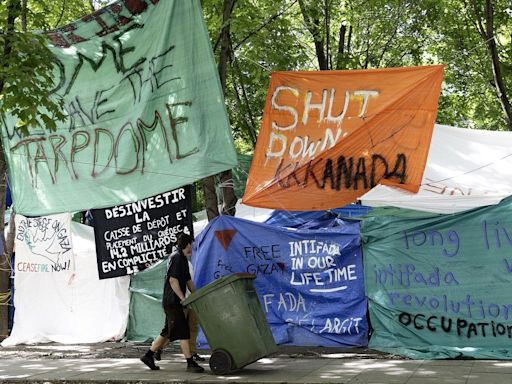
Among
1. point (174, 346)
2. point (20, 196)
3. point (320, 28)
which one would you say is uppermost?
point (320, 28)

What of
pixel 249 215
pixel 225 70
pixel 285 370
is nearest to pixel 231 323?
pixel 285 370

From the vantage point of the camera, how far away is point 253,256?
10.7 meters

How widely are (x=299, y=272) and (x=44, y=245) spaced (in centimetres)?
604

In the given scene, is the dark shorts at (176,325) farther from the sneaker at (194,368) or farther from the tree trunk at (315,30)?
the tree trunk at (315,30)

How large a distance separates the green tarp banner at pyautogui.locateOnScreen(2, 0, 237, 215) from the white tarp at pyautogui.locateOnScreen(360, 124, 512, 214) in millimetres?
3218

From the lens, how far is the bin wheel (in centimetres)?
829

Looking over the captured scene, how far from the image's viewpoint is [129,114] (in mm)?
9836

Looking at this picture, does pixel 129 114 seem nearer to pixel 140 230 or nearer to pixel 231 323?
pixel 140 230

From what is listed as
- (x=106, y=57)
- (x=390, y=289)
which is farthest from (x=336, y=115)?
(x=106, y=57)

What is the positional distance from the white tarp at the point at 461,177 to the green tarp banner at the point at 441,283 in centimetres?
81

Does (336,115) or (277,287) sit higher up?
(336,115)

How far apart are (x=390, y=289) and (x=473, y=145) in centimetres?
340

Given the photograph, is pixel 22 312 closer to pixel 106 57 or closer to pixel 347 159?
pixel 106 57

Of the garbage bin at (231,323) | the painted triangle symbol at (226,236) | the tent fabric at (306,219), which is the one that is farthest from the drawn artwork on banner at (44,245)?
the garbage bin at (231,323)
